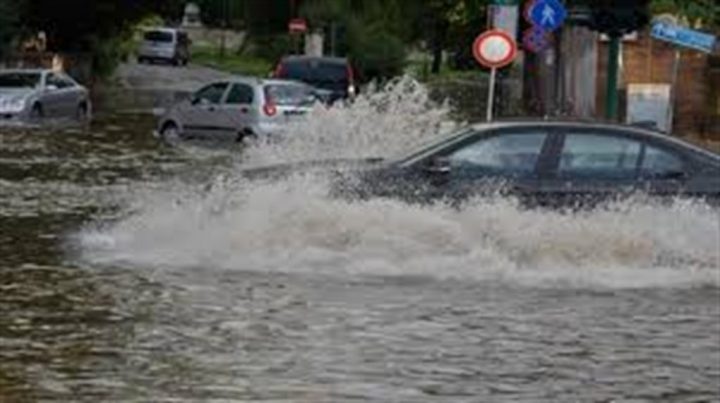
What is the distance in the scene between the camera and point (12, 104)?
41344 millimetres

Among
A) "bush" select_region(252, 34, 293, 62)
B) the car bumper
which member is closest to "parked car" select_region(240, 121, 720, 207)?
the car bumper

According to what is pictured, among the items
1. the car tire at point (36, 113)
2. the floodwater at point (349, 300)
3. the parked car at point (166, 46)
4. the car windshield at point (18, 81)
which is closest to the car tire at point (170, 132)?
the car tire at point (36, 113)

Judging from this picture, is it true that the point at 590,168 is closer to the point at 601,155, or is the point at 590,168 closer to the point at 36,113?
the point at 601,155

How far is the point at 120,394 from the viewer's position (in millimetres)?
9867

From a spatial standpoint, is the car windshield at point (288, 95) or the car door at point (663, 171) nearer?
the car door at point (663, 171)

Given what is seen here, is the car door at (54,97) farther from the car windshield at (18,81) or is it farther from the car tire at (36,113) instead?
the car windshield at (18,81)

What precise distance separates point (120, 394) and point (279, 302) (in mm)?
3934

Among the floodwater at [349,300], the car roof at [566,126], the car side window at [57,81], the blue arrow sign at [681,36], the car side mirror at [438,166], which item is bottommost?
the floodwater at [349,300]

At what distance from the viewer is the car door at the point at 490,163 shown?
16.2 meters

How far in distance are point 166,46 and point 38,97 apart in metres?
51.0

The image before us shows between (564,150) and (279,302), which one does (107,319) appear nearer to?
(279,302)

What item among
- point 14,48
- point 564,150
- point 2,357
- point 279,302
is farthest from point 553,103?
point 2,357

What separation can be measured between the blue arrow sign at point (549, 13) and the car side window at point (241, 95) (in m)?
8.43

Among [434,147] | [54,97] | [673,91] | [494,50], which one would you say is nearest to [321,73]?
[54,97]
